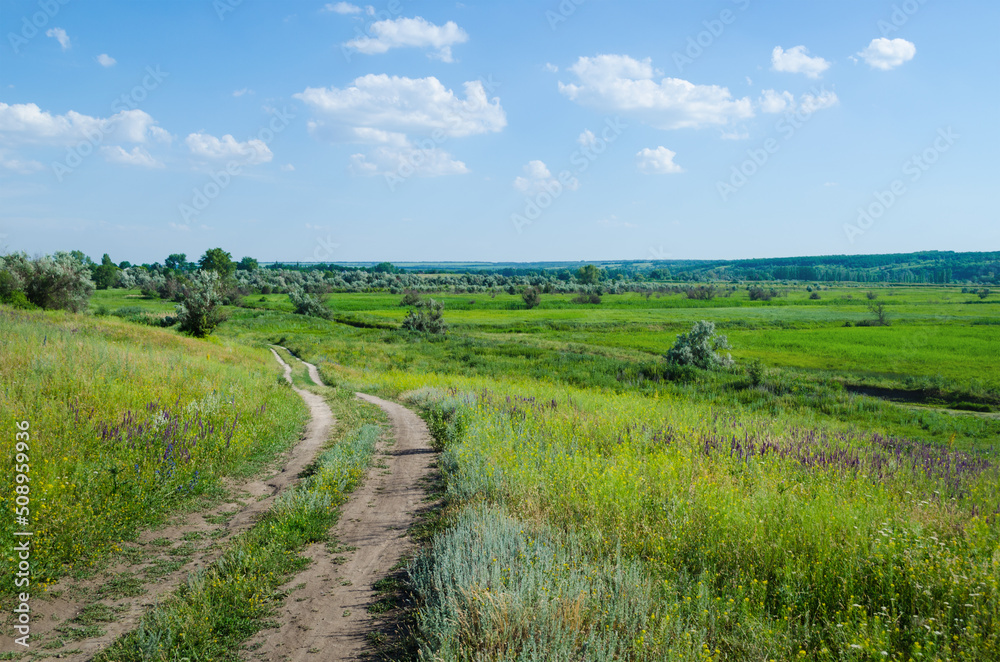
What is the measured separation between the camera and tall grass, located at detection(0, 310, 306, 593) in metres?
6.36

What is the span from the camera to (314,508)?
24.7 feet

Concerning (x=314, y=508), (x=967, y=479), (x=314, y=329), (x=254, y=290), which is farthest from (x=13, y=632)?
(x=254, y=290)

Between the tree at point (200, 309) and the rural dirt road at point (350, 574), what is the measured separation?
38.9 meters

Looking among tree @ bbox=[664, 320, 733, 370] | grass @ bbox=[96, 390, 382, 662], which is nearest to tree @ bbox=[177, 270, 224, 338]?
tree @ bbox=[664, 320, 733, 370]

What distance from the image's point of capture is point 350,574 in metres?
5.80

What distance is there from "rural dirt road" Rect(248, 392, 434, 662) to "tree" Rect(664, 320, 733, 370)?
104 feet

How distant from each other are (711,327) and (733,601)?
3743 cm

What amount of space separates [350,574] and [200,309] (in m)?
43.2

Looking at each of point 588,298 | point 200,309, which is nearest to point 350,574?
point 200,309

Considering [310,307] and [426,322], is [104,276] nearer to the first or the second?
[310,307]

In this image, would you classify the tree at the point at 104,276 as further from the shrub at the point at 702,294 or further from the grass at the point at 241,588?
the grass at the point at 241,588

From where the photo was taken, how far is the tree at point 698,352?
37781mm

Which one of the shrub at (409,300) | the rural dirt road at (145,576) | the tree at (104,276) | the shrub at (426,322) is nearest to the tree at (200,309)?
the shrub at (426,322)

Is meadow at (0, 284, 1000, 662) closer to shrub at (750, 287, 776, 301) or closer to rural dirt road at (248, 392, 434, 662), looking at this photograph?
rural dirt road at (248, 392, 434, 662)
